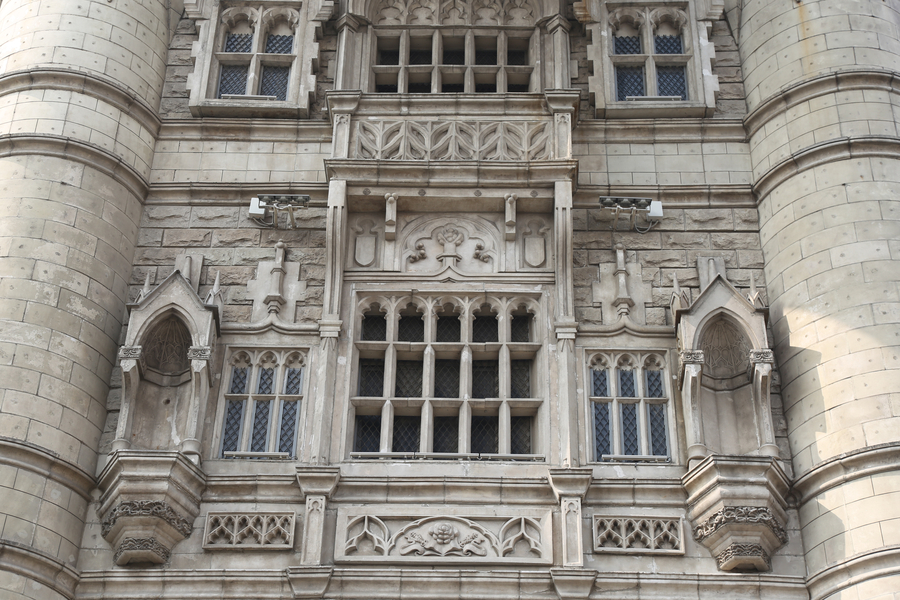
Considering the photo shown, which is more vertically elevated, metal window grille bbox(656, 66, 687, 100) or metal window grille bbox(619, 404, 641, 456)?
metal window grille bbox(656, 66, 687, 100)

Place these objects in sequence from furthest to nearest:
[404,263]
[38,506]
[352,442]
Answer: [404,263] → [352,442] → [38,506]

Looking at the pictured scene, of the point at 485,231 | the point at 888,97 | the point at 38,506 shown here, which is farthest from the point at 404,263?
the point at 888,97

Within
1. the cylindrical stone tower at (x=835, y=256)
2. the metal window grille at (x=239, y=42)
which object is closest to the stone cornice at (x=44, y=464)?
the metal window grille at (x=239, y=42)

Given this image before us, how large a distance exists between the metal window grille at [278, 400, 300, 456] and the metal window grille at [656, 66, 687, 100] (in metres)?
6.48

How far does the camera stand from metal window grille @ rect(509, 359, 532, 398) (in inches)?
596

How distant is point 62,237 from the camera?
14938 millimetres

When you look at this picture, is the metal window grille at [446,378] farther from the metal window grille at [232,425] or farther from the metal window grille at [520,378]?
the metal window grille at [232,425]

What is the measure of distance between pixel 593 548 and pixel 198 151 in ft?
23.6

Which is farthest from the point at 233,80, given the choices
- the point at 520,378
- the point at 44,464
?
the point at 44,464

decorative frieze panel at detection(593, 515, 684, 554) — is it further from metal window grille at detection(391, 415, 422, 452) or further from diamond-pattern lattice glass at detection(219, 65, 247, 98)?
diamond-pattern lattice glass at detection(219, 65, 247, 98)

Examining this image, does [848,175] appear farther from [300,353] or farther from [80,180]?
[80,180]

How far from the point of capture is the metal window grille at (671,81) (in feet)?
57.1

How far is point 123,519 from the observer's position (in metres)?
13.5

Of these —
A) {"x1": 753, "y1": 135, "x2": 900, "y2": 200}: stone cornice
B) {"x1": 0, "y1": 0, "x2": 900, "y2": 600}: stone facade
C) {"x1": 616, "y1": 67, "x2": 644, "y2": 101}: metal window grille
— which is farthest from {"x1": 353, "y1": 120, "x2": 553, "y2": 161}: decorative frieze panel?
{"x1": 753, "y1": 135, "x2": 900, "y2": 200}: stone cornice
